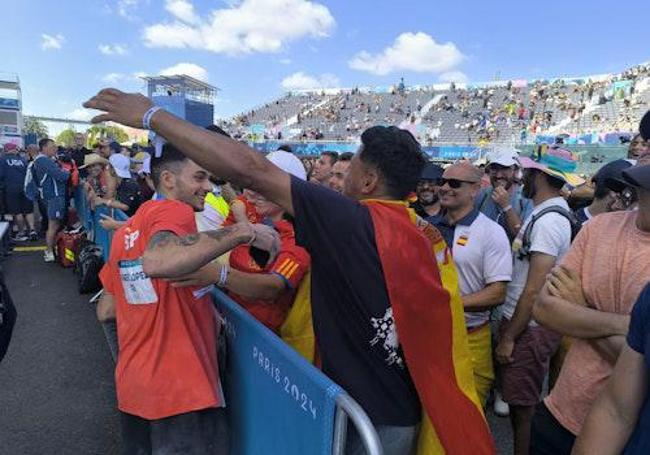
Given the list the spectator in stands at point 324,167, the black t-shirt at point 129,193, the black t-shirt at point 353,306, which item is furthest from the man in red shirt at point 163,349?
the spectator in stands at point 324,167

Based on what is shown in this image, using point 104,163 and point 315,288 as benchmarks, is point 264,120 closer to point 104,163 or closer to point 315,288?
point 104,163

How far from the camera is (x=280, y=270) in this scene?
2.00 metres

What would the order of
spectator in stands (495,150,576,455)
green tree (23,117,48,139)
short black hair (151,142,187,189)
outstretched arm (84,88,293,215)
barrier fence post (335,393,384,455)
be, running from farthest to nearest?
green tree (23,117,48,139) < spectator in stands (495,150,576,455) < short black hair (151,142,187,189) < outstretched arm (84,88,293,215) < barrier fence post (335,393,384,455)

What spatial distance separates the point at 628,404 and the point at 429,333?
57 centimetres

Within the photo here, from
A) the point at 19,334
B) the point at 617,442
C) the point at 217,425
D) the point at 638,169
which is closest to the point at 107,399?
the point at 19,334

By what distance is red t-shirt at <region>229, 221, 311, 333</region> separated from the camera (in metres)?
2.00

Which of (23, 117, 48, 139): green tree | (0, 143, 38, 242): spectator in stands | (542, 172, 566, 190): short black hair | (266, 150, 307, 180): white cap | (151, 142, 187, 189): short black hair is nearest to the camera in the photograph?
(151, 142, 187, 189): short black hair

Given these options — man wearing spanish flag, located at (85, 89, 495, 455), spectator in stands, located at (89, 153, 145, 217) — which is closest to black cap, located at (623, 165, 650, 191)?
man wearing spanish flag, located at (85, 89, 495, 455)

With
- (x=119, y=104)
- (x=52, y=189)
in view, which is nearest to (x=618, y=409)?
(x=119, y=104)

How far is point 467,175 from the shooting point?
11.1 ft

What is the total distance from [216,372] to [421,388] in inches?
37.8

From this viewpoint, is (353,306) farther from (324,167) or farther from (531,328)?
(324,167)

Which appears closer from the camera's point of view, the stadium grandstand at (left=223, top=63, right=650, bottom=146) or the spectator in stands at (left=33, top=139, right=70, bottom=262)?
the spectator in stands at (left=33, top=139, right=70, bottom=262)

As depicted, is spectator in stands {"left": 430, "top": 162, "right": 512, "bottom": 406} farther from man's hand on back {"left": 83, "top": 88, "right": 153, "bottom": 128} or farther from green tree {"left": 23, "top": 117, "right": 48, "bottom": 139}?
green tree {"left": 23, "top": 117, "right": 48, "bottom": 139}
